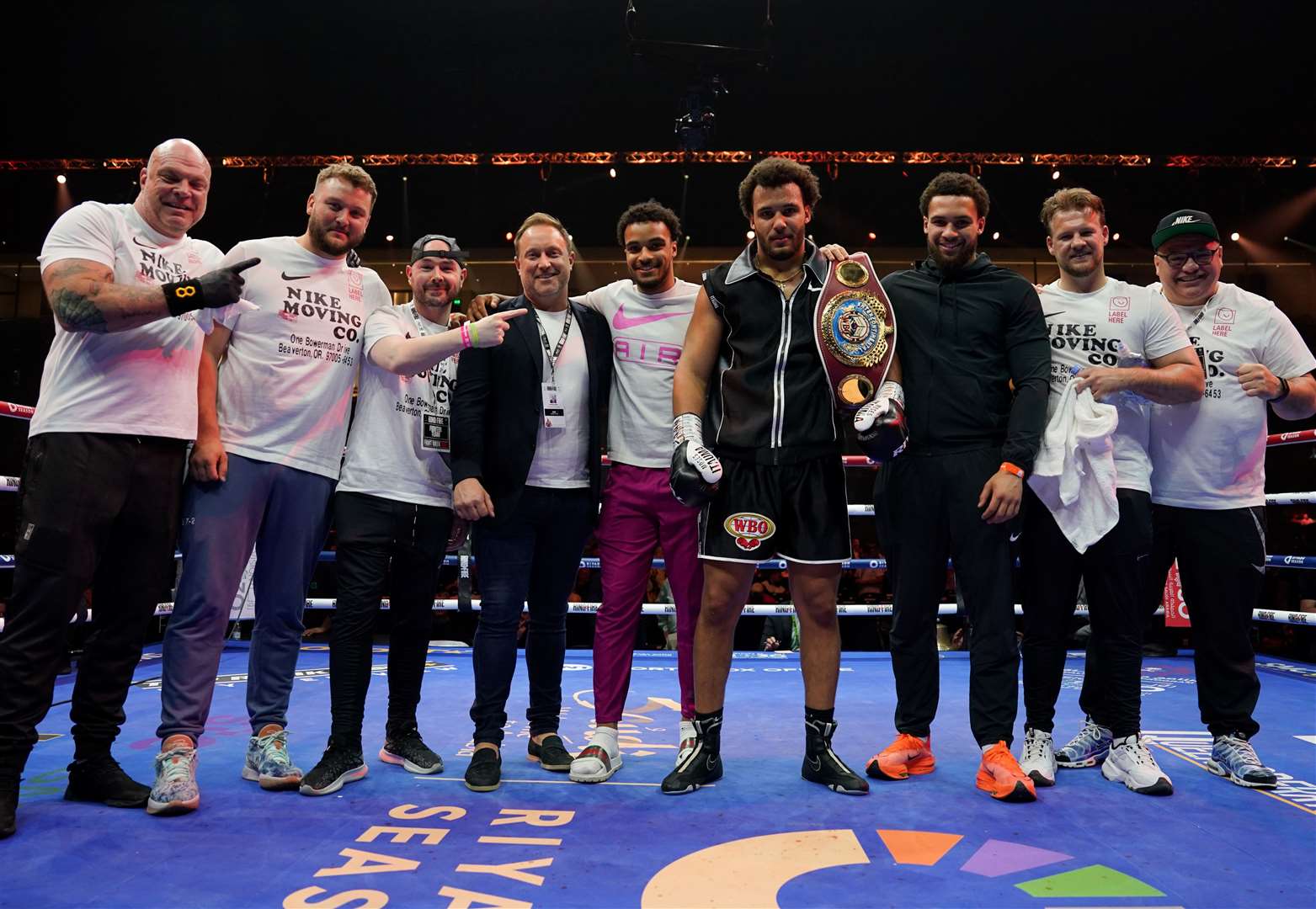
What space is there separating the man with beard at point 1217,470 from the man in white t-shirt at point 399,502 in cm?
194

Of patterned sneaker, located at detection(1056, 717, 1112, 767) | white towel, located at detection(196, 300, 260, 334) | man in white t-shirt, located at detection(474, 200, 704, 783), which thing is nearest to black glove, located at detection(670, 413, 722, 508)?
man in white t-shirt, located at detection(474, 200, 704, 783)

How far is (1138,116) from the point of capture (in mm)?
9445

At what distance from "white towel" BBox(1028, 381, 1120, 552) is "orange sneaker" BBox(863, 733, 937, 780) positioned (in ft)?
2.30

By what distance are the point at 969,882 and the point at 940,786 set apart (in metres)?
0.67

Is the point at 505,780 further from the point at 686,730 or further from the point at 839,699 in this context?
the point at 839,699

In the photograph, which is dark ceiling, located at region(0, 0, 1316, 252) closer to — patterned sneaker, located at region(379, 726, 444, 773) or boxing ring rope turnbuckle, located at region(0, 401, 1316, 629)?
boxing ring rope turnbuckle, located at region(0, 401, 1316, 629)

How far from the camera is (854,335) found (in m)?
2.34

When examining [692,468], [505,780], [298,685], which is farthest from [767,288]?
[298,685]

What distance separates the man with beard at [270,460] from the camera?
221 cm

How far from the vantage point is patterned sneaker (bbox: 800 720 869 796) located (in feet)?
7.18

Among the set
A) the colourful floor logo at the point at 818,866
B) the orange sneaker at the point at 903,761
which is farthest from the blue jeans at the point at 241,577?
the orange sneaker at the point at 903,761

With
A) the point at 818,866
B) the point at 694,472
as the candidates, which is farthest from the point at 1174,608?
the point at 818,866

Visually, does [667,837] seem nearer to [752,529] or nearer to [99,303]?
[752,529]

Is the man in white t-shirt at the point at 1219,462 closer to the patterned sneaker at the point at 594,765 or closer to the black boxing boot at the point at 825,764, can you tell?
the black boxing boot at the point at 825,764
